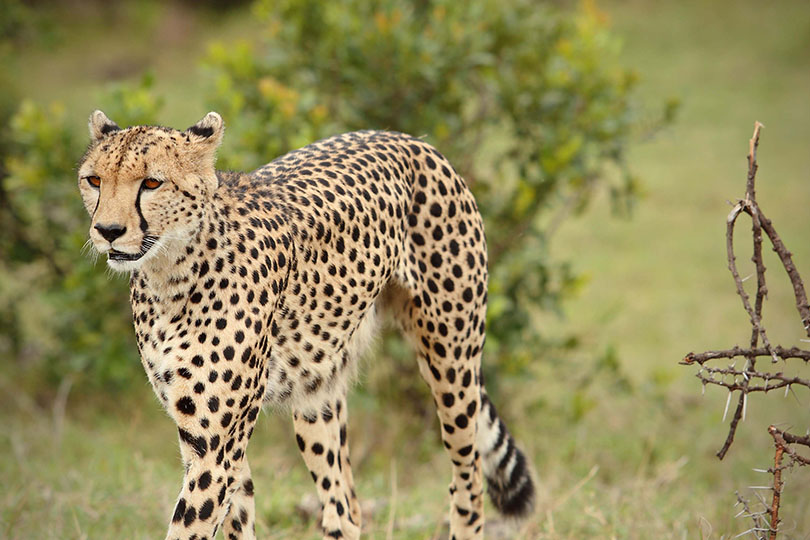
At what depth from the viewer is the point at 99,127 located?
2357 mm

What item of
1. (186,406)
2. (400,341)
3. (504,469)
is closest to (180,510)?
(186,406)

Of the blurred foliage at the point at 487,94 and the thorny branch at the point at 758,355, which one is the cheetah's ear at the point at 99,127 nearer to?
the thorny branch at the point at 758,355

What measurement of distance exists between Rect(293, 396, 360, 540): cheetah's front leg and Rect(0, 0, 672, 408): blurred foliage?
180 centimetres

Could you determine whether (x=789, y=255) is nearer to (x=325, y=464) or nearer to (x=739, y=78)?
(x=325, y=464)

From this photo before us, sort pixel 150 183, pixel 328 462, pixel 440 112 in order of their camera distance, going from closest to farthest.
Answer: pixel 150 183 < pixel 328 462 < pixel 440 112

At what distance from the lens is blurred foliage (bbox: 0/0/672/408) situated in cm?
486

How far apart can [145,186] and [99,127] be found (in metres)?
0.29

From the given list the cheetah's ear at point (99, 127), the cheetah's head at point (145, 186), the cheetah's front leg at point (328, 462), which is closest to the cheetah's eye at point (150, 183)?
the cheetah's head at point (145, 186)

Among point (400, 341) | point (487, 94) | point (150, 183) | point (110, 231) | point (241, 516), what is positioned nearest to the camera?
point (110, 231)

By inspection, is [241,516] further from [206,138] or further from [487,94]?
[487,94]

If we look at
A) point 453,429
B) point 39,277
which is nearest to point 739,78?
point 39,277

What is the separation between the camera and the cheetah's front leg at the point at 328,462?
9.97ft

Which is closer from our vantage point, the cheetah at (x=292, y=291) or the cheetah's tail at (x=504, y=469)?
the cheetah at (x=292, y=291)

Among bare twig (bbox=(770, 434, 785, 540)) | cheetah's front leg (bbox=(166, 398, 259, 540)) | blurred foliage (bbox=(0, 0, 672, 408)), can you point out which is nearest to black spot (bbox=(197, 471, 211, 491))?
cheetah's front leg (bbox=(166, 398, 259, 540))
